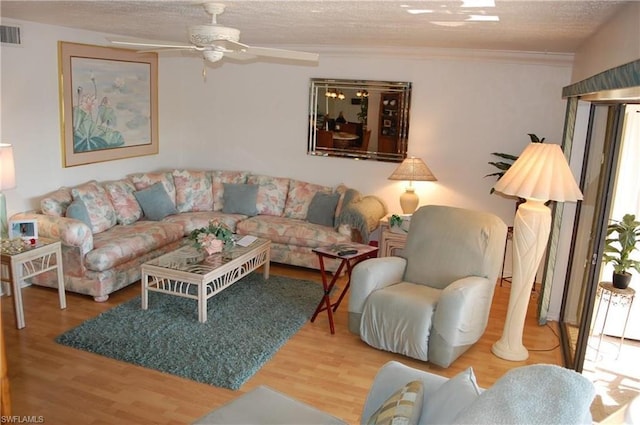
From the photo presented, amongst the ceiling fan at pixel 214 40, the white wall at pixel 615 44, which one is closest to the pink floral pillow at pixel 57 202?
the ceiling fan at pixel 214 40

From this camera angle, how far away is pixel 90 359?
11.8 feet

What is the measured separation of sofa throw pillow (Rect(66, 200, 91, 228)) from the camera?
4758mm

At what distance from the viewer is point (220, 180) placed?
6336mm

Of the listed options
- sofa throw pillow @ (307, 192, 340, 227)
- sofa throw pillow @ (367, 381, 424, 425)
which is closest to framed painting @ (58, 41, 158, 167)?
sofa throw pillow @ (307, 192, 340, 227)

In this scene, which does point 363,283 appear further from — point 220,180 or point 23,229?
point 220,180

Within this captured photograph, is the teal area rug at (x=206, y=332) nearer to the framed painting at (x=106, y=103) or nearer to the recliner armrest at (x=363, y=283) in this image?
the recliner armrest at (x=363, y=283)

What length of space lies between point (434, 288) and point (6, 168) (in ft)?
10.9

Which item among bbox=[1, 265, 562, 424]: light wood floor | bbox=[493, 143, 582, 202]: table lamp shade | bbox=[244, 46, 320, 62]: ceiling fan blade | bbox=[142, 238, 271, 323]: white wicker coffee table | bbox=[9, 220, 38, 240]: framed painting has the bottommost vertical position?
bbox=[1, 265, 562, 424]: light wood floor

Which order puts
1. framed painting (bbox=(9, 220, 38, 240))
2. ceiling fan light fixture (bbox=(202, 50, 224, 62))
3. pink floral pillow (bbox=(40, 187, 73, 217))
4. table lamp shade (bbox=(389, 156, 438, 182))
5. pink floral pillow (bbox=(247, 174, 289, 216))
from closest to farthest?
ceiling fan light fixture (bbox=(202, 50, 224, 62))
framed painting (bbox=(9, 220, 38, 240))
pink floral pillow (bbox=(40, 187, 73, 217))
table lamp shade (bbox=(389, 156, 438, 182))
pink floral pillow (bbox=(247, 174, 289, 216))

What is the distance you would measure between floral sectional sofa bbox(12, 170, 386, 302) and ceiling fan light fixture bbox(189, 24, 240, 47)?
2.22 m

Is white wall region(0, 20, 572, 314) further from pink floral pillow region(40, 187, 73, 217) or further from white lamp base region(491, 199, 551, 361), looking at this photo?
white lamp base region(491, 199, 551, 361)

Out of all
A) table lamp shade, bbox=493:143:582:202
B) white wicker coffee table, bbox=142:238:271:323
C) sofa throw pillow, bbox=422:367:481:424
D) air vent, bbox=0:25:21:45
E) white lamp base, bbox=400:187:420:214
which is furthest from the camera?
white lamp base, bbox=400:187:420:214

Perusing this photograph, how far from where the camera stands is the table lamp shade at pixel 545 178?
353 cm

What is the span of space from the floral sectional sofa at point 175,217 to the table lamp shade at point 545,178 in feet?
6.35
